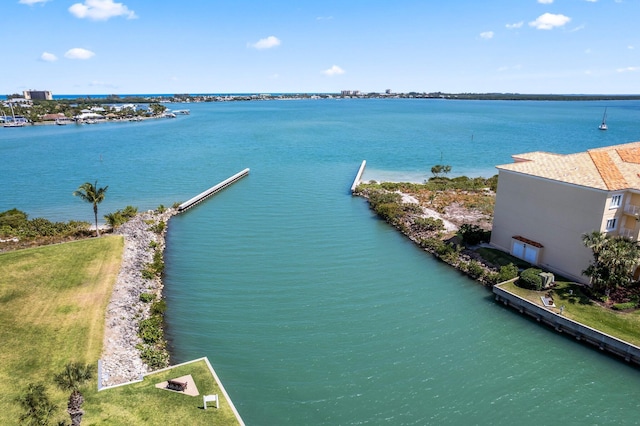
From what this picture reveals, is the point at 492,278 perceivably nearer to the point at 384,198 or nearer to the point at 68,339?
the point at 384,198

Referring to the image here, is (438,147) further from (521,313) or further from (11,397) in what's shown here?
(11,397)

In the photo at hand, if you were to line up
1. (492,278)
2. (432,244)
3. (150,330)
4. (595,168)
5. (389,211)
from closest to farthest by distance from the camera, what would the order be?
(150,330)
(595,168)
(492,278)
(432,244)
(389,211)

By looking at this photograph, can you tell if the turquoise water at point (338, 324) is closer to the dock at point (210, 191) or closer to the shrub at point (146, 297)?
the shrub at point (146, 297)

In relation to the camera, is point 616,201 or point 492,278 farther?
point 492,278

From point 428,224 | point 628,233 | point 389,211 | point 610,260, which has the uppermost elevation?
point 628,233

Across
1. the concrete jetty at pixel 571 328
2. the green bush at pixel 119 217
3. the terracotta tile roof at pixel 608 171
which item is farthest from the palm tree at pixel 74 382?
the terracotta tile roof at pixel 608 171

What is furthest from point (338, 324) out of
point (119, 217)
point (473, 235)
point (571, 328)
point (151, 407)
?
point (119, 217)

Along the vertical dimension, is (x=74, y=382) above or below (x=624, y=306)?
above

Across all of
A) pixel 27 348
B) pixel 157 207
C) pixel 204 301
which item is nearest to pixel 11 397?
pixel 27 348

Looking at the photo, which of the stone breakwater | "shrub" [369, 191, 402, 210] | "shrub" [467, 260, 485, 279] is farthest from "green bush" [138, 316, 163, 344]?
"shrub" [369, 191, 402, 210]
